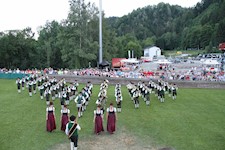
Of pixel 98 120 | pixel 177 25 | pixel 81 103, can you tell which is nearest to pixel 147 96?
pixel 81 103

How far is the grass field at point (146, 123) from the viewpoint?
12172mm

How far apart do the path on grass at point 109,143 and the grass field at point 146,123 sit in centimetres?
31

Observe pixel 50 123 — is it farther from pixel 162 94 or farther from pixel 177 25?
pixel 177 25

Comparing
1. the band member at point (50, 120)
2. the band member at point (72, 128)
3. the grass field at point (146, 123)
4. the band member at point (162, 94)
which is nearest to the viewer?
the band member at point (72, 128)

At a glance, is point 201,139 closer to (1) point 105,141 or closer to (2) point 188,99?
(1) point 105,141

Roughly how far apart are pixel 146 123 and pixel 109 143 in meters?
3.65

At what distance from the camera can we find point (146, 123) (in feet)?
49.9

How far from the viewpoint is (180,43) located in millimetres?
130875

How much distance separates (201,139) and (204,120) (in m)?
3.48

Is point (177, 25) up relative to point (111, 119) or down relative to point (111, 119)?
up

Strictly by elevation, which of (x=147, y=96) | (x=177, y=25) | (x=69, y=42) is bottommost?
(x=147, y=96)

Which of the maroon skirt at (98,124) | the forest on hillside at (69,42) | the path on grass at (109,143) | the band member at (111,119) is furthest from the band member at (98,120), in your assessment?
the forest on hillside at (69,42)

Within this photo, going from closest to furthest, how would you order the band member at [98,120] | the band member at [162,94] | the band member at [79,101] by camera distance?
the band member at [98,120] → the band member at [79,101] → the band member at [162,94]

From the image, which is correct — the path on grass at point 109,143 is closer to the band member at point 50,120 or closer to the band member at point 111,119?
the band member at point 111,119
